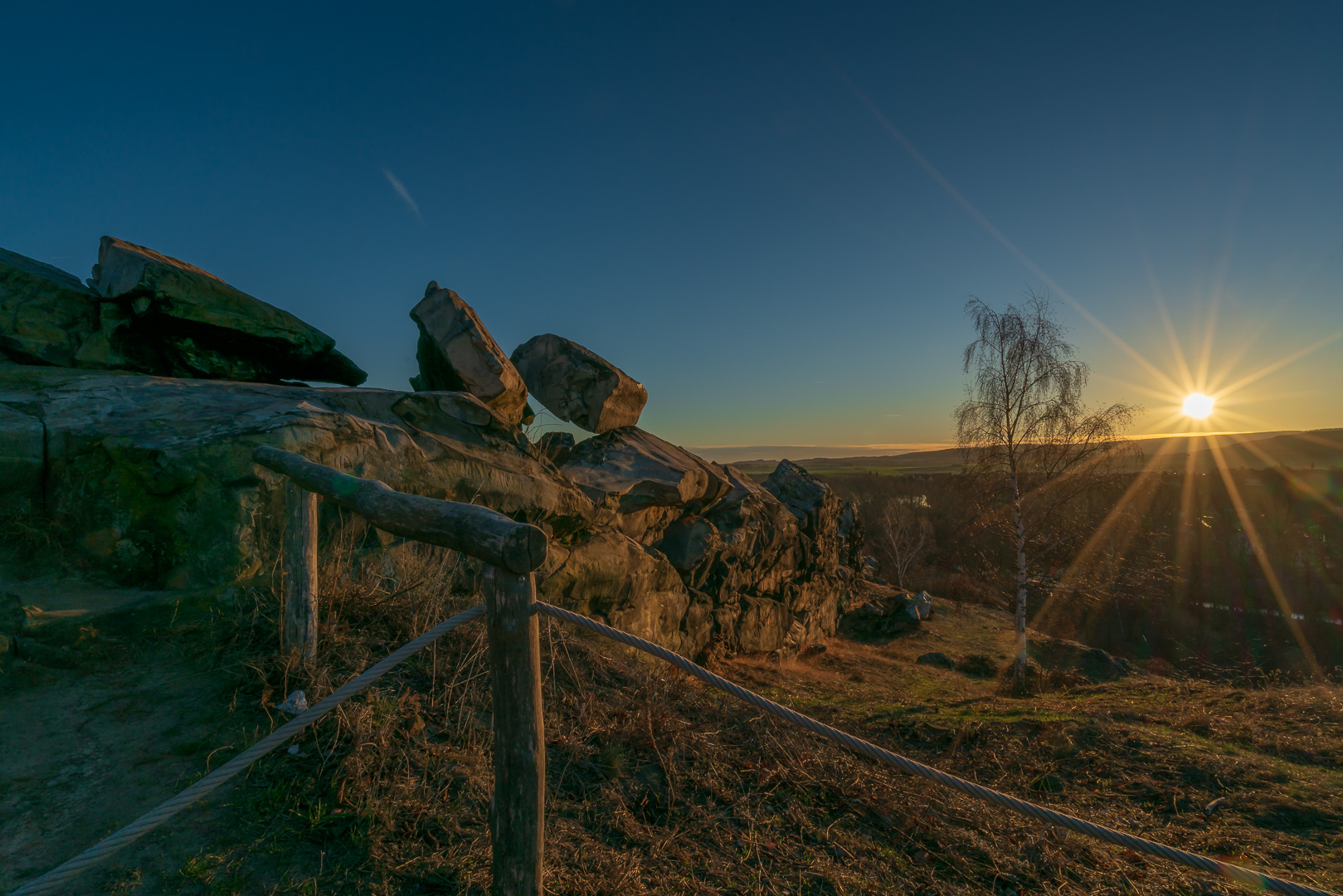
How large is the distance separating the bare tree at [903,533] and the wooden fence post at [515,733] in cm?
3209

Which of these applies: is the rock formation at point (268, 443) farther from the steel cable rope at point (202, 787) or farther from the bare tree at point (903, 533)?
the bare tree at point (903, 533)

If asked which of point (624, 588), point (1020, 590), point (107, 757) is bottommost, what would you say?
point (1020, 590)

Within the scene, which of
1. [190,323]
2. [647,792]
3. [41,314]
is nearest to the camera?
[647,792]

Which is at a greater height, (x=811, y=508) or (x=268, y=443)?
(x=268, y=443)

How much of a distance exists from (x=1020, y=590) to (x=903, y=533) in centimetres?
2030

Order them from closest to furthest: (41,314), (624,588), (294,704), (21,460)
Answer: (294,704)
(21,460)
(41,314)
(624,588)

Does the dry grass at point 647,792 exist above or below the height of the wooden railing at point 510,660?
below

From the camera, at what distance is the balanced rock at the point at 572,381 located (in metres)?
10.5

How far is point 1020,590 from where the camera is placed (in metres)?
14.8

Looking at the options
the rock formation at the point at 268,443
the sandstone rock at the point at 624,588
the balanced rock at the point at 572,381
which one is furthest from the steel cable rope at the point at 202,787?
the balanced rock at the point at 572,381

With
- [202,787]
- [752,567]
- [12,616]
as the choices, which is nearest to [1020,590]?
[752,567]

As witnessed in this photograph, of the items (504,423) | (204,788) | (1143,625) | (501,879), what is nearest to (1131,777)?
(501,879)

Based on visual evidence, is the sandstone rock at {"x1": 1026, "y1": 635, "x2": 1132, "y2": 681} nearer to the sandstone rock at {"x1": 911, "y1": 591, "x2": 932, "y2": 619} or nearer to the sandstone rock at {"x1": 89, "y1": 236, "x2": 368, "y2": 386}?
the sandstone rock at {"x1": 911, "y1": 591, "x2": 932, "y2": 619}

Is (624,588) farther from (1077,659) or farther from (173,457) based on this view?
(1077,659)
